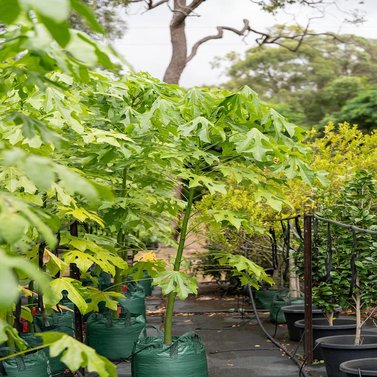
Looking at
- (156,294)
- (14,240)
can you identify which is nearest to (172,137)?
(14,240)

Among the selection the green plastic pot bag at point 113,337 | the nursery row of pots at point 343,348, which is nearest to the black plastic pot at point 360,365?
the nursery row of pots at point 343,348

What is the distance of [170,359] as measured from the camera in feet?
18.1

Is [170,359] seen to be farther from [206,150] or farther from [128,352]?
[128,352]

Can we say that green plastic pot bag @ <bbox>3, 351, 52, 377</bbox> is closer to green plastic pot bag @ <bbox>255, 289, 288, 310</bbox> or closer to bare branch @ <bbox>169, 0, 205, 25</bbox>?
green plastic pot bag @ <bbox>255, 289, 288, 310</bbox>

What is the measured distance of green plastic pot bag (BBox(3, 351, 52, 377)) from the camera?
16.7 feet

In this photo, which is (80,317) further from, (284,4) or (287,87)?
(287,87)

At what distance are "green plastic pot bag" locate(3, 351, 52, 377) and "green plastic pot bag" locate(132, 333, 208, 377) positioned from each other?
731mm

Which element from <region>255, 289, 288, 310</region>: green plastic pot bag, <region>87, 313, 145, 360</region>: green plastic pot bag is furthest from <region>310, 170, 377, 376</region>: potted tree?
<region>255, 289, 288, 310</region>: green plastic pot bag

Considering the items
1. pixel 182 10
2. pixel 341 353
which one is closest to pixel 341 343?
pixel 341 353

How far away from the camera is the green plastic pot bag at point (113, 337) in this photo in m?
7.30

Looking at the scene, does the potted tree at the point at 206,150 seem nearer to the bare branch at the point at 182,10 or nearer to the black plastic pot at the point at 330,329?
the black plastic pot at the point at 330,329

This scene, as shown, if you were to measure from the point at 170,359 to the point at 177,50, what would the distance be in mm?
15196

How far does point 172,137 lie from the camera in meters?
5.46

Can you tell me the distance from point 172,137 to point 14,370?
79.8 inches
